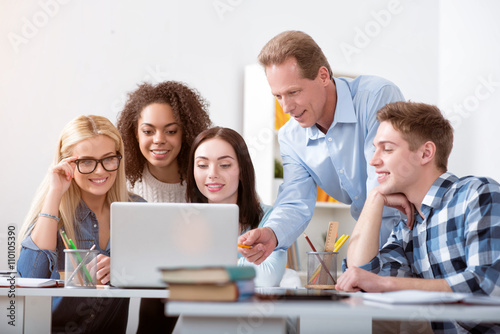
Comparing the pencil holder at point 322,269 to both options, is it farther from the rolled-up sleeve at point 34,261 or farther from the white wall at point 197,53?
the white wall at point 197,53

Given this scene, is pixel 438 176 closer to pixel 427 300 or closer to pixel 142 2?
pixel 427 300

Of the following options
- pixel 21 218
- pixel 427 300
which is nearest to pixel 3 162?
pixel 21 218

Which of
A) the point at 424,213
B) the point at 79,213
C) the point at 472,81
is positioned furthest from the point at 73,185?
the point at 472,81

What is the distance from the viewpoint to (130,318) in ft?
8.17

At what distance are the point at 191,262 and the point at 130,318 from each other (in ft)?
3.90

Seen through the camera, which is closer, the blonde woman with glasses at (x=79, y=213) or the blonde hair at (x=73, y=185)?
the blonde woman with glasses at (x=79, y=213)

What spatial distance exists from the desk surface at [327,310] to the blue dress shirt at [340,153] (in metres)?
1.26

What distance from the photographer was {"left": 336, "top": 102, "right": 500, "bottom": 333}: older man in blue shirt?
1.44 m

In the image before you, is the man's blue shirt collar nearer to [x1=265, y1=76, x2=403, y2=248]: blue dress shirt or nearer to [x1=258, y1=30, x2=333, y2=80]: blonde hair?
[x1=265, y1=76, x2=403, y2=248]: blue dress shirt

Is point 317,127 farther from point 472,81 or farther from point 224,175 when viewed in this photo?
point 472,81

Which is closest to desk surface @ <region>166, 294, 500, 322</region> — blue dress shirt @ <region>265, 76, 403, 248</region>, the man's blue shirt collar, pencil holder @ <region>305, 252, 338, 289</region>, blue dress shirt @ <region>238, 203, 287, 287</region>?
pencil holder @ <region>305, 252, 338, 289</region>

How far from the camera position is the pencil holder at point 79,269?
1536 millimetres

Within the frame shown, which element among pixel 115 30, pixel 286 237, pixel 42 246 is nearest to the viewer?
pixel 42 246

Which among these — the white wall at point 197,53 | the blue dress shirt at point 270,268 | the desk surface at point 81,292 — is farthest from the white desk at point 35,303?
the white wall at point 197,53
